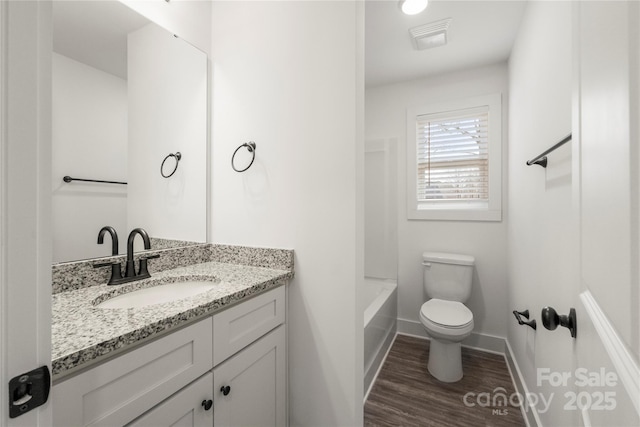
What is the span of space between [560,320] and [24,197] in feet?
3.57

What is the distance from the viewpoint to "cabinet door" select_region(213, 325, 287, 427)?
1021 mm

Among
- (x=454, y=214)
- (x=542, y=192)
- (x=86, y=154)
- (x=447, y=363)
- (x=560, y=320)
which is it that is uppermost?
(x=86, y=154)

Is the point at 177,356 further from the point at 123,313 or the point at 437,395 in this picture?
the point at 437,395

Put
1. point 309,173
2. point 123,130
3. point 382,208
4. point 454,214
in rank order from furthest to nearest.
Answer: point 382,208
point 454,214
point 309,173
point 123,130

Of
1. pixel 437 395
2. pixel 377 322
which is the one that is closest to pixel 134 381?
pixel 377 322

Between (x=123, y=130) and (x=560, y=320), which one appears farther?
(x=123, y=130)

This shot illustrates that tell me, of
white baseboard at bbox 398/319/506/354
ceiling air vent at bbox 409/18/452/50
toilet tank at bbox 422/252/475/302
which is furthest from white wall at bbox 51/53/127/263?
white baseboard at bbox 398/319/506/354

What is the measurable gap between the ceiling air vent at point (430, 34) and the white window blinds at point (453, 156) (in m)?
0.65

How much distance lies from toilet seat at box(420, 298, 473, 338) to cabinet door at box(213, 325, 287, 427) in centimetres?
112

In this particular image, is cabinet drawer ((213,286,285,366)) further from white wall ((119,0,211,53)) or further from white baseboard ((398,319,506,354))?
white baseboard ((398,319,506,354))

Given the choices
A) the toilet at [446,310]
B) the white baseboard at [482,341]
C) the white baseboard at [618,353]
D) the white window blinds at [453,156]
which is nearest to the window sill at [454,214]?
the white window blinds at [453,156]

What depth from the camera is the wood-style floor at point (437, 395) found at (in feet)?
5.31

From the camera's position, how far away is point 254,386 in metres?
1.16

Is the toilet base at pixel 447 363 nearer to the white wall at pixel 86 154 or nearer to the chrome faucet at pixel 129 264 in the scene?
the chrome faucet at pixel 129 264
